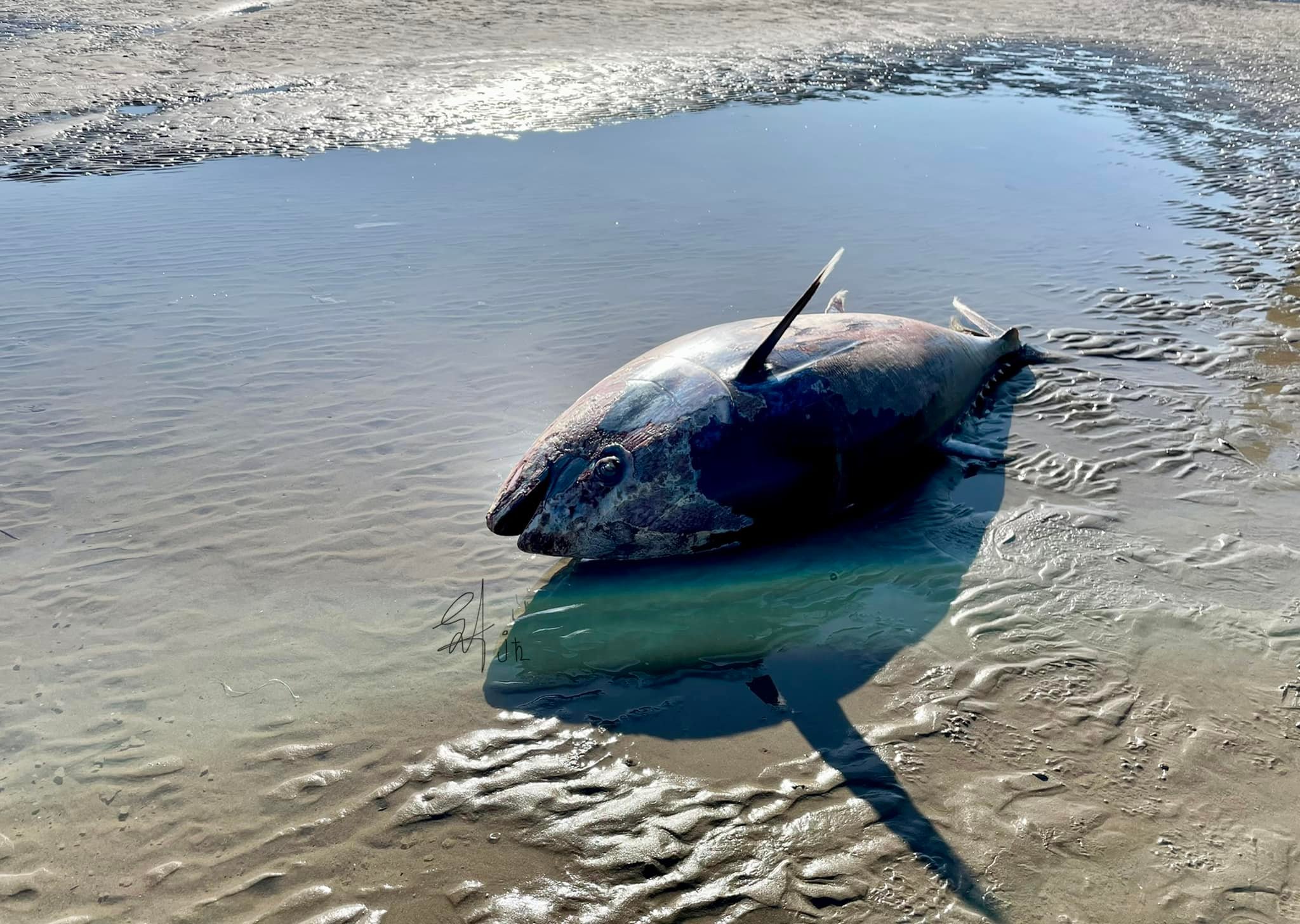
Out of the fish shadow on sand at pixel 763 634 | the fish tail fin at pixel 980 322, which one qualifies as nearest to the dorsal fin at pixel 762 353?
the fish shadow on sand at pixel 763 634

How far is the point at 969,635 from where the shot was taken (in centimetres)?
532

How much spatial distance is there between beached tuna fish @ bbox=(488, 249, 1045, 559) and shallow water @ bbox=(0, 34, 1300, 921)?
12.7 inches

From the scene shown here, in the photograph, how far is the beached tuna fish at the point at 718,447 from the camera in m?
5.57

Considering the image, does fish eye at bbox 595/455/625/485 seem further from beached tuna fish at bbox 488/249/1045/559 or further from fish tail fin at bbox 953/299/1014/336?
fish tail fin at bbox 953/299/1014/336

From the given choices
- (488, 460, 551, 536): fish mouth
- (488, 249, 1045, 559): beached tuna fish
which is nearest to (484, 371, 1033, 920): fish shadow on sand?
(488, 249, 1045, 559): beached tuna fish

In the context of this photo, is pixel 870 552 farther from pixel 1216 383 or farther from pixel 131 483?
pixel 131 483

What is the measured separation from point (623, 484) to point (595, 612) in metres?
0.77

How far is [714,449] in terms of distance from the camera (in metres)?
5.62

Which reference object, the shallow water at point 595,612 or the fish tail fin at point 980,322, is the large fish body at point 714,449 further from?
the fish tail fin at point 980,322

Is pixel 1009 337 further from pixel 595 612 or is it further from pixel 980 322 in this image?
pixel 595 612

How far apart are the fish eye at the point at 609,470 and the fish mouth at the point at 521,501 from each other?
1.02 ft

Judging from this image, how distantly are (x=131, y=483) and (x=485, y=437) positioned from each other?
8.15 feet

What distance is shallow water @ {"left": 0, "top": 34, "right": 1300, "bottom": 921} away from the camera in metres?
4.01

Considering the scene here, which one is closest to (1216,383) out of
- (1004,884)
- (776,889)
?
(1004,884)
